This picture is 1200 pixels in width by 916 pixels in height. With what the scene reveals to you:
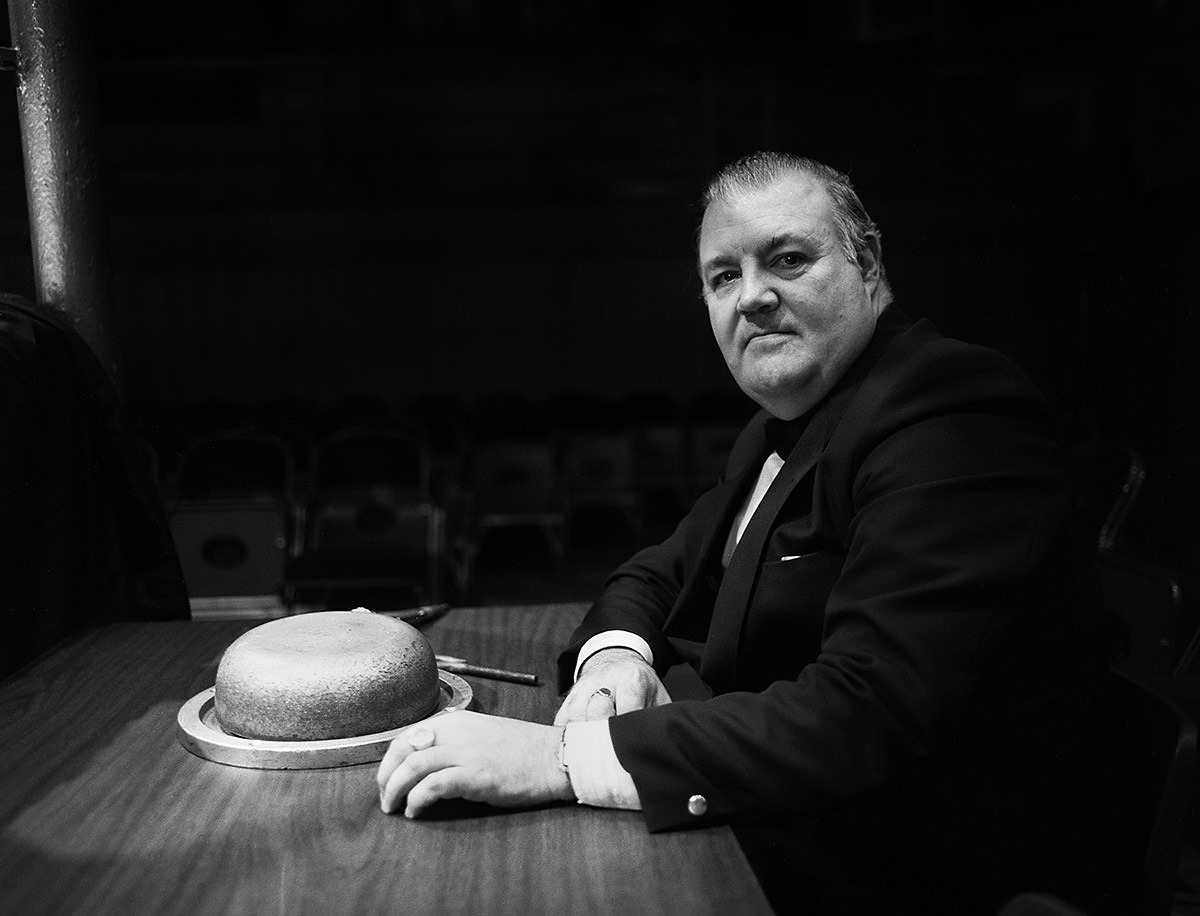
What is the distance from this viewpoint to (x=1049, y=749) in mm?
1373

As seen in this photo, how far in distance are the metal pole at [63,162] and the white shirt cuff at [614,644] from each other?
4.07ft

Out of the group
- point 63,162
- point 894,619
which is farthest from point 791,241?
point 63,162

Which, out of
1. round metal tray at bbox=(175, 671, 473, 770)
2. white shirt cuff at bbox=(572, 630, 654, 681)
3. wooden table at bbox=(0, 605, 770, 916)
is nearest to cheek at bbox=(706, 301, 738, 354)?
white shirt cuff at bbox=(572, 630, 654, 681)

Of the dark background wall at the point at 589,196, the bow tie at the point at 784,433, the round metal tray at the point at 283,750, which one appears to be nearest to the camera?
the round metal tray at the point at 283,750

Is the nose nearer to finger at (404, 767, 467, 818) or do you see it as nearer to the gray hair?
the gray hair

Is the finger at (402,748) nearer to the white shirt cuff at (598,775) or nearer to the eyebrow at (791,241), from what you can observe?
the white shirt cuff at (598,775)

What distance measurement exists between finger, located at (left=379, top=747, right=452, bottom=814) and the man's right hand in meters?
0.27

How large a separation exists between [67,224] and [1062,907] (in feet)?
6.98

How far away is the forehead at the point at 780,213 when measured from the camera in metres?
1.53

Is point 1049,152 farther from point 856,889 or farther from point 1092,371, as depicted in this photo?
point 856,889

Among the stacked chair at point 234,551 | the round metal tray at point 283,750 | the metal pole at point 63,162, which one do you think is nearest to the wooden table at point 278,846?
the round metal tray at point 283,750

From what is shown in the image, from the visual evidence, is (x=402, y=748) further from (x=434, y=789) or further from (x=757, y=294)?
(x=757, y=294)

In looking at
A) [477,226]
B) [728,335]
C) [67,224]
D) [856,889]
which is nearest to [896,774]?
[856,889]

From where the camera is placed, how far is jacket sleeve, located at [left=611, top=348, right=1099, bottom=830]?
3.89 feet
